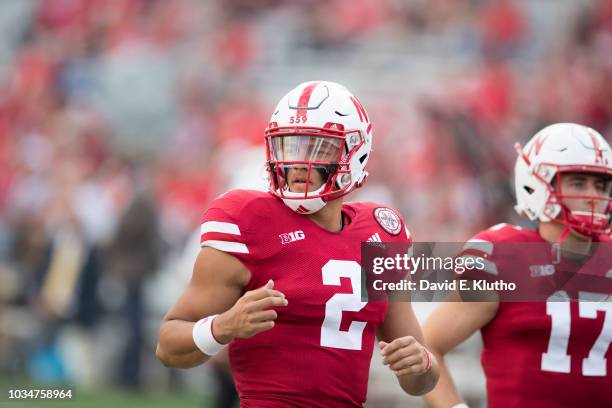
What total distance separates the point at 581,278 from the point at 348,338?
1068mm

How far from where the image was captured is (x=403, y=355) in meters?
3.16

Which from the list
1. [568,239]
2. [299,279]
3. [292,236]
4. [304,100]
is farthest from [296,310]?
[568,239]

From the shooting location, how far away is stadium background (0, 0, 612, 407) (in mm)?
9070

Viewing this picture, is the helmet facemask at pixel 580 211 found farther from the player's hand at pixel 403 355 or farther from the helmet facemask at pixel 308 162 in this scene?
the player's hand at pixel 403 355

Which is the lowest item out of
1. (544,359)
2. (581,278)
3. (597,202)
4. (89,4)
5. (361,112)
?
(544,359)

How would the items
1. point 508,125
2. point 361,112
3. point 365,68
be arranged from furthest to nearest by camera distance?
1. point 365,68
2. point 508,125
3. point 361,112

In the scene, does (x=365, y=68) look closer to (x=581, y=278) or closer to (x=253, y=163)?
(x=253, y=163)

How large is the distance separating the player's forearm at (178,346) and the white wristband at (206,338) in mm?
27

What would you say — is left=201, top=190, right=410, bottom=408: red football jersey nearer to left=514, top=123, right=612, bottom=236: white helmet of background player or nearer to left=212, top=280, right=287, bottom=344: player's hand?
left=212, top=280, right=287, bottom=344: player's hand

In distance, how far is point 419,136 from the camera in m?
10.2

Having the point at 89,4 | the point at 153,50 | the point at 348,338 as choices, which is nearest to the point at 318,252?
the point at 348,338

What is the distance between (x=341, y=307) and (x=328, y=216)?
35 centimetres

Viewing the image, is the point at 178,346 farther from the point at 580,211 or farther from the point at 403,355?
the point at 580,211

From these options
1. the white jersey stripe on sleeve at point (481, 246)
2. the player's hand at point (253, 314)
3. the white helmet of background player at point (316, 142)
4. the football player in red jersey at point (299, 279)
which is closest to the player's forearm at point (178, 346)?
the football player in red jersey at point (299, 279)
